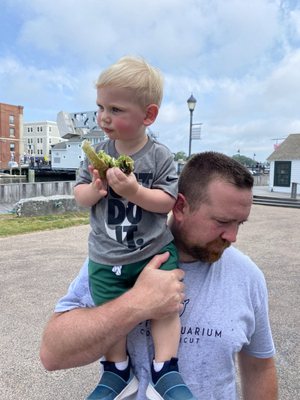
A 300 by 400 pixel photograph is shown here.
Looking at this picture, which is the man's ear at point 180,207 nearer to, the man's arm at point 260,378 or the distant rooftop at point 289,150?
the man's arm at point 260,378

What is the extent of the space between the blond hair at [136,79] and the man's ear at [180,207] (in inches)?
19.5

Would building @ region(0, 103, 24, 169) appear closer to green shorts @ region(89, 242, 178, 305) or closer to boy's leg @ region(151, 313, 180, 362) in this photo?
green shorts @ region(89, 242, 178, 305)

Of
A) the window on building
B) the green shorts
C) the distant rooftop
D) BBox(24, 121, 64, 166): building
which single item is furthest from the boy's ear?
BBox(24, 121, 64, 166): building

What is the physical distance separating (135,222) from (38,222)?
12438 mm

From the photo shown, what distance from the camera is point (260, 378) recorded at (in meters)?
2.01

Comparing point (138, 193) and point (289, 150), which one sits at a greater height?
point (289, 150)

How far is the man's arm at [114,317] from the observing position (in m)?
1.54

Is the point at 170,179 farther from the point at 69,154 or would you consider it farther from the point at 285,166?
the point at 69,154

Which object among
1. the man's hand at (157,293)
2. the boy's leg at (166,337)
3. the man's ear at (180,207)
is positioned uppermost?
the man's ear at (180,207)

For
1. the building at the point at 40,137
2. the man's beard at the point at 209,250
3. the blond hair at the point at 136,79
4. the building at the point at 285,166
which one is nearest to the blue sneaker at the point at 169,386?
the man's beard at the point at 209,250

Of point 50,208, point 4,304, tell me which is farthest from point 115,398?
point 50,208

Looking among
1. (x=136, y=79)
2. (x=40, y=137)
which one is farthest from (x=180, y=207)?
(x=40, y=137)

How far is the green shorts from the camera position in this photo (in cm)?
167

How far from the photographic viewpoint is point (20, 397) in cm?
354
